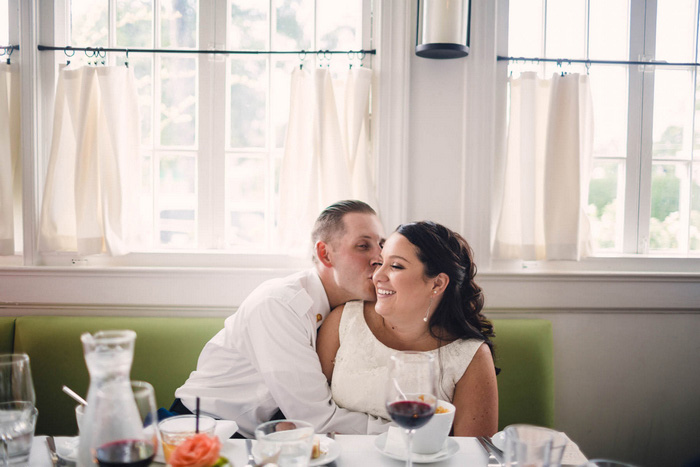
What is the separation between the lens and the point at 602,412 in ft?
8.66

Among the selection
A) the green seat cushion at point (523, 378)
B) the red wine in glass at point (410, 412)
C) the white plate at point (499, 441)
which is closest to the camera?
the red wine in glass at point (410, 412)

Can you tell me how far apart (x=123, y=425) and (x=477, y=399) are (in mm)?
1171

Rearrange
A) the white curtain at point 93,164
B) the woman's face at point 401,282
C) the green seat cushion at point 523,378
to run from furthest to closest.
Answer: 1. the white curtain at point 93,164
2. the green seat cushion at point 523,378
3. the woman's face at point 401,282

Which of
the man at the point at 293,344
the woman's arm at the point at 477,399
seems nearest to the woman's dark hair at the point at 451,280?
the woman's arm at the point at 477,399

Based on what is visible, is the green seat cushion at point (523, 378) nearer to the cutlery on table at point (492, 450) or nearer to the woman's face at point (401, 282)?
the woman's face at point (401, 282)

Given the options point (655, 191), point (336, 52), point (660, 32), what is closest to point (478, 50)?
point (336, 52)

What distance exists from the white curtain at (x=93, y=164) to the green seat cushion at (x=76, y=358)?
38 cm

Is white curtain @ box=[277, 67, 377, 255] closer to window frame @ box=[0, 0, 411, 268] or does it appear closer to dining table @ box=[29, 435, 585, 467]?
window frame @ box=[0, 0, 411, 268]

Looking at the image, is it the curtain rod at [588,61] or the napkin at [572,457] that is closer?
the napkin at [572,457]

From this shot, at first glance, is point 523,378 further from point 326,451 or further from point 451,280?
point 326,451

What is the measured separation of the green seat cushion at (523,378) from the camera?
2.29 metres

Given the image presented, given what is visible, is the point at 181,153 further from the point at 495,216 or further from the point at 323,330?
the point at 495,216

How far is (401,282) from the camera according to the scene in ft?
5.94

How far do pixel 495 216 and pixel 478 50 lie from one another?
782 mm
